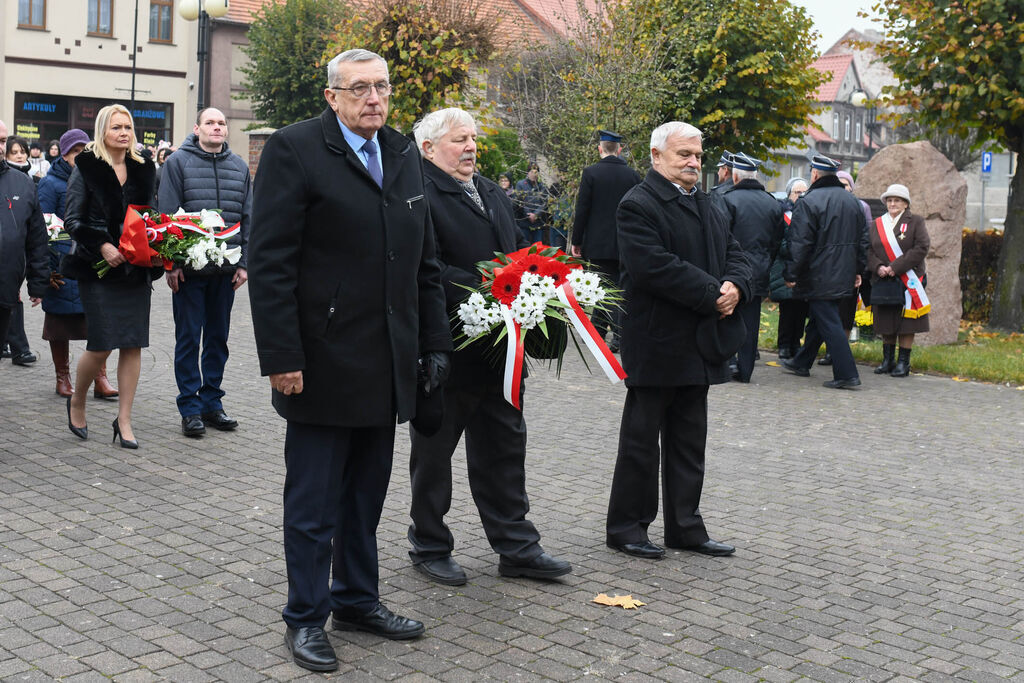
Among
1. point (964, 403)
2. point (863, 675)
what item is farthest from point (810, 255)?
point (863, 675)

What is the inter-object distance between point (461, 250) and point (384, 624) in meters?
1.68

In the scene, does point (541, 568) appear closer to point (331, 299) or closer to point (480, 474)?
point (480, 474)

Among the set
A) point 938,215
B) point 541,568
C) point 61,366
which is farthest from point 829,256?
point 541,568

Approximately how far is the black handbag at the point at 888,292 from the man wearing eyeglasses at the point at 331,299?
877 centimetres

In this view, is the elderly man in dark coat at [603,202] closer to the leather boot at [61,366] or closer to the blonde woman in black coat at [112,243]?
the leather boot at [61,366]

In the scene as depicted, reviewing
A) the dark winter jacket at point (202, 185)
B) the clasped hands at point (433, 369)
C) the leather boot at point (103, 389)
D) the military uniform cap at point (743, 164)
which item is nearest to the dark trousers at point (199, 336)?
the dark winter jacket at point (202, 185)

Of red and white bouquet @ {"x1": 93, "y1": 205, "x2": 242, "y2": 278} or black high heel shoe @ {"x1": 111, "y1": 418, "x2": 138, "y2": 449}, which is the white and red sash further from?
black high heel shoe @ {"x1": 111, "y1": 418, "x2": 138, "y2": 449}

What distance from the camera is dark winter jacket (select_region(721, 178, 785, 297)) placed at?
11500 mm

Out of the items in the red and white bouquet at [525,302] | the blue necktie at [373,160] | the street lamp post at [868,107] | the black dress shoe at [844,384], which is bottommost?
the black dress shoe at [844,384]

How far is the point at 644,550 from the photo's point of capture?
5.81m

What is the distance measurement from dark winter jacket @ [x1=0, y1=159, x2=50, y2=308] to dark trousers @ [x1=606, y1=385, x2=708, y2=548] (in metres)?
4.17

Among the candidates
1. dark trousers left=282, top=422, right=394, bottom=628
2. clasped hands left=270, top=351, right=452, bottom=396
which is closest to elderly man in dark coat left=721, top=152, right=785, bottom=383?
clasped hands left=270, top=351, right=452, bottom=396

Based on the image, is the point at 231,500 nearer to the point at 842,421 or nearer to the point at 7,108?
the point at 842,421

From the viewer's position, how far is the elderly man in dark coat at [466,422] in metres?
5.33
